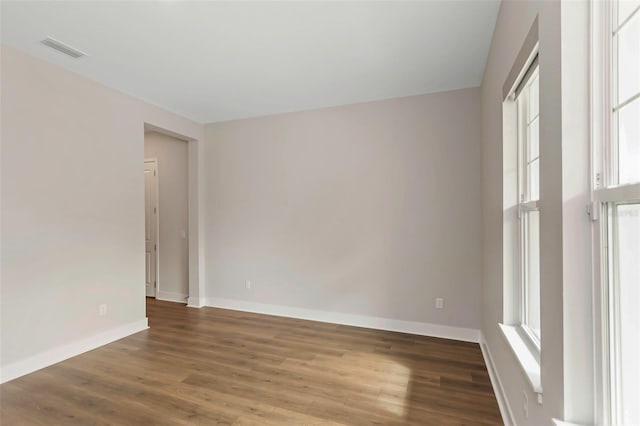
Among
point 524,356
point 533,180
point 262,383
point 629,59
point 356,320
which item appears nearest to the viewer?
point 629,59

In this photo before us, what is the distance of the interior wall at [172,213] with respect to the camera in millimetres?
4836

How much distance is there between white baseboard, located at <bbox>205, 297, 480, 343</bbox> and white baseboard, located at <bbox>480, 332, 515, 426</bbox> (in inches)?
14.8

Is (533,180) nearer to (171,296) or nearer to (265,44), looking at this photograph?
(265,44)

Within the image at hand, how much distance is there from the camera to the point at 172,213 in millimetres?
4922

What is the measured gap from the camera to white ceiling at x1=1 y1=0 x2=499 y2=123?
Answer: 2086 millimetres

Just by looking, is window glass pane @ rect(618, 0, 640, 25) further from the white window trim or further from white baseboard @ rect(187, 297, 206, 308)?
white baseboard @ rect(187, 297, 206, 308)

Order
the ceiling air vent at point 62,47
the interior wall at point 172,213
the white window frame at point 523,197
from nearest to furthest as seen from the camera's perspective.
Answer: the white window frame at point 523,197, the ceiling air vent at point 62,47, the interior wall at point 172,213

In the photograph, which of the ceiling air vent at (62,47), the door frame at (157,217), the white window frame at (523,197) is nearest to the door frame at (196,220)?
the door frame at (157,217)

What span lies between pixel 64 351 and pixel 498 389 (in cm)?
393

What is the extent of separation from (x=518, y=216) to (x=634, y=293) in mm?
1163

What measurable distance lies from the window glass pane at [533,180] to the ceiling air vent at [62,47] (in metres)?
3.76

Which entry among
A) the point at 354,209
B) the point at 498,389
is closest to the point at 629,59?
the point at 498,389

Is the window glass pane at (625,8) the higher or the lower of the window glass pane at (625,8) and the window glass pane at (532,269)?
the higher

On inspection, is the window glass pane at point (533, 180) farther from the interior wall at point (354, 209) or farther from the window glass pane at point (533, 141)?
the interior wall at point (354, 209)
